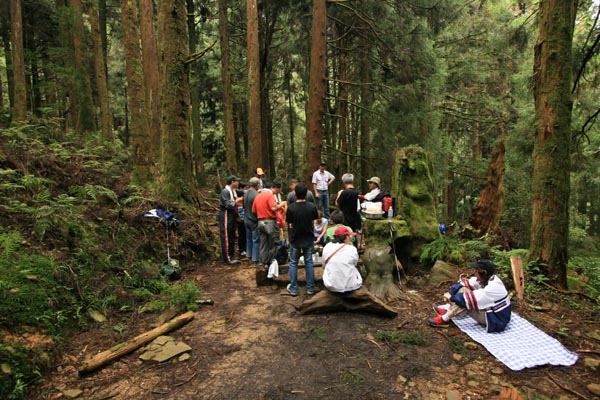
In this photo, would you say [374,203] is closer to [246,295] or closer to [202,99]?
[246,295]

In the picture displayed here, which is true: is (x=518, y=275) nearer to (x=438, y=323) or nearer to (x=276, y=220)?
(x=438, y=323)

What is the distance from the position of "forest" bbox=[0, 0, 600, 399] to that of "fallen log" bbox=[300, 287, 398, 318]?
2101 mm

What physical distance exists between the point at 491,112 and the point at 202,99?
55.6 feet

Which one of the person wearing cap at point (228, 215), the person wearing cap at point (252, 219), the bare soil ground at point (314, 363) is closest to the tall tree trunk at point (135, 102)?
the person wearing cap at point (228, 215)

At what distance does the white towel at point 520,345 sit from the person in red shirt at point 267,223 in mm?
3854

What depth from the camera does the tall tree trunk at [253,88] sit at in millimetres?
12406

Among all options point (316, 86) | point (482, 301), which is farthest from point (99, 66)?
point (482, 301)

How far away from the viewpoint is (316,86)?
37.4ft

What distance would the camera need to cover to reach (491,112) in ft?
53.9

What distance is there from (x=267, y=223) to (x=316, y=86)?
584 cm

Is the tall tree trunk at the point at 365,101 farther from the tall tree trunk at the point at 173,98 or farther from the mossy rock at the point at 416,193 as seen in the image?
the tall tree trunk at the point at 173,98

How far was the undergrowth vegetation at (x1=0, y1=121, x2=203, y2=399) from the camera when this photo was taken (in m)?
4.36

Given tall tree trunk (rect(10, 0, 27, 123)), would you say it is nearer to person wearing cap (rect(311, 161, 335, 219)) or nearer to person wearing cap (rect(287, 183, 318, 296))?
person wearing cap (rect(311, 161, 335, 219))

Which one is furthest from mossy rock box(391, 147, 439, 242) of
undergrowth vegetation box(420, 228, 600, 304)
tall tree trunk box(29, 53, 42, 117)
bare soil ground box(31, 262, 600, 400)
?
tall tree trunk box(29, 53, 42, 117)
